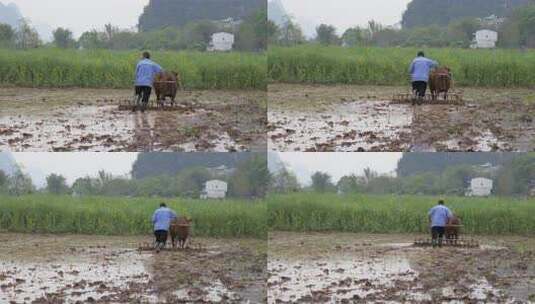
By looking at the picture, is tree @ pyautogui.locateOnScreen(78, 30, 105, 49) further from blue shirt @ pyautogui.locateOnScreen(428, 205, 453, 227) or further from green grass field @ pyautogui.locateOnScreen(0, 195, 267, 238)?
blue shirt @ pyautogui.locateOnScreen(428, 205, 453, 227)

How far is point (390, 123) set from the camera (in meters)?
24.4

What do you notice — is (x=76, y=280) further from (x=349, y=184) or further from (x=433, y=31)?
(x=349, y=184)

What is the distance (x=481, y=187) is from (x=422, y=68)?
18.2 metres

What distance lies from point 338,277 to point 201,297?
3562 mm

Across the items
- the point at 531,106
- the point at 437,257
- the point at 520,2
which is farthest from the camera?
the point at 520,2

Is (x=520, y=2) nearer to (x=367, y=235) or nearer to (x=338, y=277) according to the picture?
(x=367, y=235)

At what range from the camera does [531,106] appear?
2739cm

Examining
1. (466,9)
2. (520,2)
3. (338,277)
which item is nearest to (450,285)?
(338,277)

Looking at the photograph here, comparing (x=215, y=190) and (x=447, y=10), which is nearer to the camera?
(x=215, y=190)

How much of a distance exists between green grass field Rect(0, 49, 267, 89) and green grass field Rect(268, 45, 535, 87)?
0.83 m

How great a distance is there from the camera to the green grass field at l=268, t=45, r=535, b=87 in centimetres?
3098

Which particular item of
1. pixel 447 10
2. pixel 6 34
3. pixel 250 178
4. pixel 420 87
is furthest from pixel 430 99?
pixel 6 34

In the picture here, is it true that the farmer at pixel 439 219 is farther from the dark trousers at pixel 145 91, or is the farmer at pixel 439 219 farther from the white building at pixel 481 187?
the white building at pixel 481 187

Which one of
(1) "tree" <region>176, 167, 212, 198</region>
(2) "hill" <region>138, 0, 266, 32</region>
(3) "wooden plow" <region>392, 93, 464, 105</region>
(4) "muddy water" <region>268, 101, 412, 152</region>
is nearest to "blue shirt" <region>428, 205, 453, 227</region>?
(4) "muddy water" <region>268, 101, 412, 152</region>
